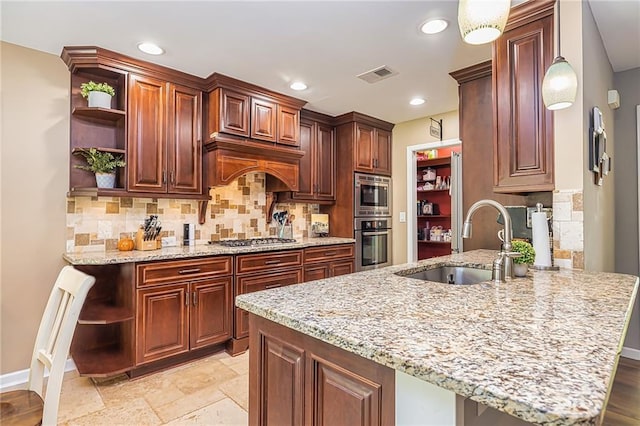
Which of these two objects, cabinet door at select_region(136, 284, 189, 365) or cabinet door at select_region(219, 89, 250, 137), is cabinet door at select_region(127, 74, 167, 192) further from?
cabinet door at select_region(136, 284, 189, 365)

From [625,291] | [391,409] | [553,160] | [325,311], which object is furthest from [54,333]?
[553,160]

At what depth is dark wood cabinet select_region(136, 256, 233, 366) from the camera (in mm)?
2471

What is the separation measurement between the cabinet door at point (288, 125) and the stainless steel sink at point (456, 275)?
216cm

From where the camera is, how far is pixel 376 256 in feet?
14.5

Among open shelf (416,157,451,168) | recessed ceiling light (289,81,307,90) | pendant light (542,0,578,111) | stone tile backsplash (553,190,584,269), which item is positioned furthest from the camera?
open shelf (416,157,451,168)

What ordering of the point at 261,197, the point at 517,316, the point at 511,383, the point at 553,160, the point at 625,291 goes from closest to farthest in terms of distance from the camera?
the point at 511,383 → the point at 517,316 → the point at 625,291 → the point at 553,160 → the point at 261,197

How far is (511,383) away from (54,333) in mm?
1601

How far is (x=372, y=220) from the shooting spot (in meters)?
4.38

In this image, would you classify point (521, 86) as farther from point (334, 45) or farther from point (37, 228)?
point (37, 228)

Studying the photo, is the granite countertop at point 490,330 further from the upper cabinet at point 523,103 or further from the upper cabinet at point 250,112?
the upper cabinet at point 250,112

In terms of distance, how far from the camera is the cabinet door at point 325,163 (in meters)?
4.23

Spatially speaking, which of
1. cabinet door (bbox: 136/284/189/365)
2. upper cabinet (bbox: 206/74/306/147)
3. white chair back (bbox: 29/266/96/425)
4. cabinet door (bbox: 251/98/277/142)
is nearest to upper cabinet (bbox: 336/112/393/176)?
upper cabinet (bbox: 206/74/306/147)

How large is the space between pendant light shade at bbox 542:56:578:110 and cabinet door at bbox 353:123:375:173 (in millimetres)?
2649

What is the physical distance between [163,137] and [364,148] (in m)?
2.36
